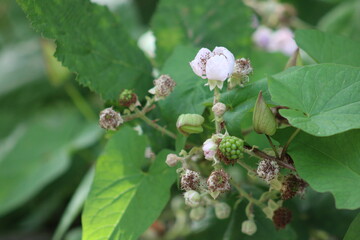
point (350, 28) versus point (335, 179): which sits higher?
point (335, 179)

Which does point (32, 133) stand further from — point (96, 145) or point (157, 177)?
point (157, 177)

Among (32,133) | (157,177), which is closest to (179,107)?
(157,177)

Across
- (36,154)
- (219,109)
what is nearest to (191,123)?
(219,109)

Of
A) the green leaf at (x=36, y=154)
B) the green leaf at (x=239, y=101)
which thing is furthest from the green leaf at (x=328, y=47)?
the green leaf at (x=36, y=154)

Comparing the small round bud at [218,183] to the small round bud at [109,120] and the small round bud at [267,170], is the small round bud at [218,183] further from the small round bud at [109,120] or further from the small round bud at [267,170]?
the small round bud at [109,120]

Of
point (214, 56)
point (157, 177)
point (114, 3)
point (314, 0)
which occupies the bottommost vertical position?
point (314, 0)

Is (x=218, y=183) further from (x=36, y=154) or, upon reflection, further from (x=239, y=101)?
(x=36, y=154)

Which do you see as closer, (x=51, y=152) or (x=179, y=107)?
(x=179, y=107)
